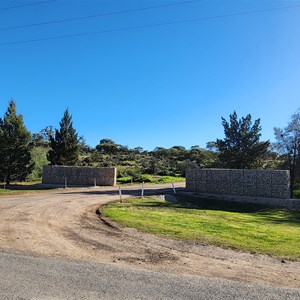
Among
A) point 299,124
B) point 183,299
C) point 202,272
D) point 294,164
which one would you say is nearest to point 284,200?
point 294,164

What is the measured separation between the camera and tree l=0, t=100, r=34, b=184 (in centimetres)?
3634

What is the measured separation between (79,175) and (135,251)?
1097 inches

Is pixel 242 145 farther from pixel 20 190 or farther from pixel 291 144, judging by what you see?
pixel 20 190

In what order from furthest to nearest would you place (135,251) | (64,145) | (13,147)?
(64,145), (13,147), (135,251)

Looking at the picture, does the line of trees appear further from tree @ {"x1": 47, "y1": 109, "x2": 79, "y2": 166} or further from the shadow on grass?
the shadow on grass

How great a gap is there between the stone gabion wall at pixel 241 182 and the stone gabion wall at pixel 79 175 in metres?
10.8

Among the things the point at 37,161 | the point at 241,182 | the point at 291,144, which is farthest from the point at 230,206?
the point at 37,161

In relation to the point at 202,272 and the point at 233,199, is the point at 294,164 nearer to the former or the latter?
the point at 233,199

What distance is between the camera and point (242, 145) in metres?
38.9

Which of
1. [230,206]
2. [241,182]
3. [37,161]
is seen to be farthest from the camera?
[37,161]

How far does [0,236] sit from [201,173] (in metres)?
20.1

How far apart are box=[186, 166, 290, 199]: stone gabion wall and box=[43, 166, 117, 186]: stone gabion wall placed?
423 inches

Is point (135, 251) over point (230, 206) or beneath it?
over

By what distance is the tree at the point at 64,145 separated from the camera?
40.0 metres
